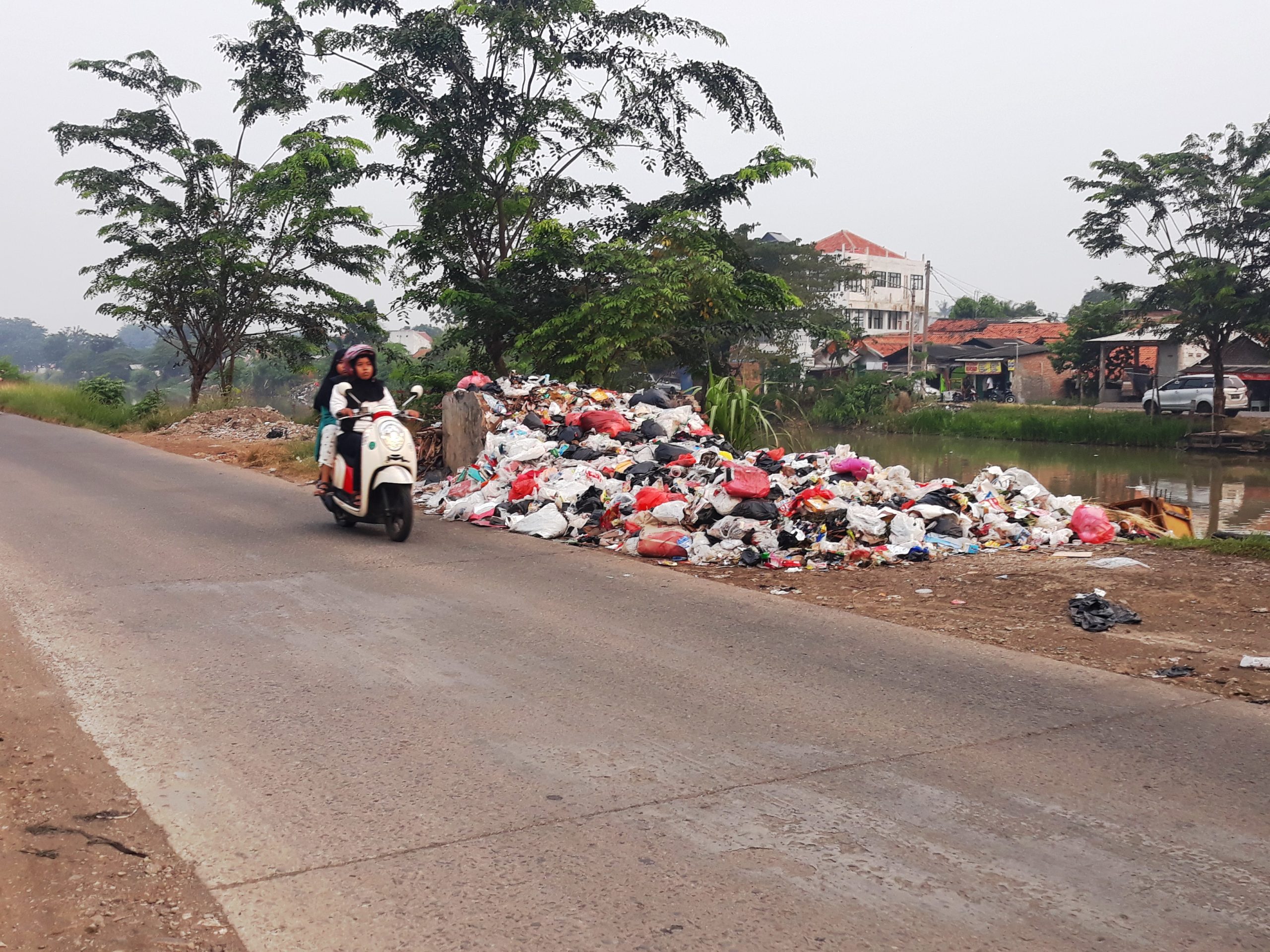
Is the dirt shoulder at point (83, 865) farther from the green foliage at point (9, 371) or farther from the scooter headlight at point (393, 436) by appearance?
the green foliage at point (9, 371)

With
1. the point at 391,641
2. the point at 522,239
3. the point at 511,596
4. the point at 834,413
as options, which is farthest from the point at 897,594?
the point at 834,413

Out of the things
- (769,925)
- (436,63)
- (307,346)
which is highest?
(436,63)

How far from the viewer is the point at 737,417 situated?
1377cm

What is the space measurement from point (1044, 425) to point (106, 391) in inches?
1165

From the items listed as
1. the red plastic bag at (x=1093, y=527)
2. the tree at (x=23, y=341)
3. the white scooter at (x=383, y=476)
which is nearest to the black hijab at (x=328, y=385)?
the white scooter at (x=383, y=476)

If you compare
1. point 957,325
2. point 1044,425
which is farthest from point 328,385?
point 957,325

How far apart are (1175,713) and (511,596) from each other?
396 centimetres

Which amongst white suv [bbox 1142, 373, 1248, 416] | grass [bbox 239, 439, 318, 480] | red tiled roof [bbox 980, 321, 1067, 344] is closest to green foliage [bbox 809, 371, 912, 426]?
white suv [bbox 1142, 373, 1248, 416]

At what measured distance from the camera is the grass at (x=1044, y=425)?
35500mm

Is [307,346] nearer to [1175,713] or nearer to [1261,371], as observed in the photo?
[1175,713]

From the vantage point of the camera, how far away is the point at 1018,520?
9820 millimetres

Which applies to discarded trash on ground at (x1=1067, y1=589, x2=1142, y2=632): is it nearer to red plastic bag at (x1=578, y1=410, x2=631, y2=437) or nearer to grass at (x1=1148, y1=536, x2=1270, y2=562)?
grass at (x1=1148, y1=536, x2=1270, y2=562)

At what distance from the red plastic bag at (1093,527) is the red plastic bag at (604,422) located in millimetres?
4904

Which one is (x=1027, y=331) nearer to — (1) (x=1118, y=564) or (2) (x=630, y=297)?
(2) (x=630, y=297)
